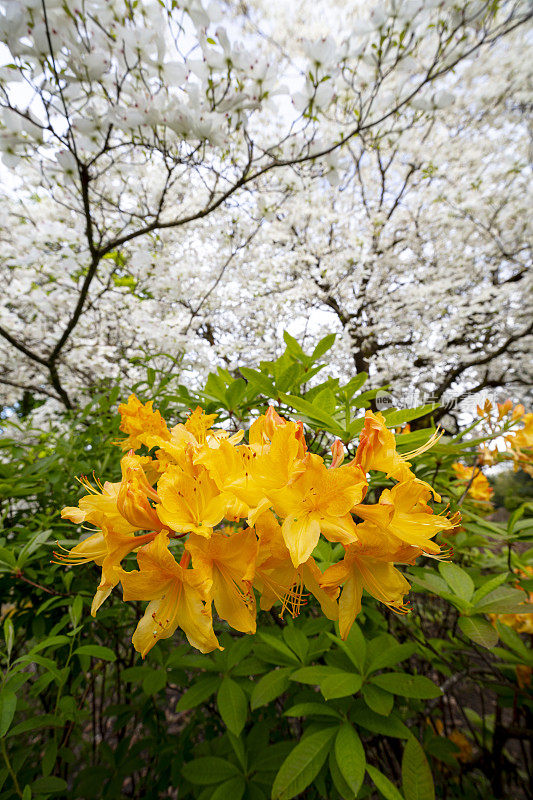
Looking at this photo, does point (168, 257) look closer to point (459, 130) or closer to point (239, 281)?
point (239, 281)

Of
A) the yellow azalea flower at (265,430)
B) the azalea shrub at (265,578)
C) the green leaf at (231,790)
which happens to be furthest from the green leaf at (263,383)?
the green leaf at (231,790)

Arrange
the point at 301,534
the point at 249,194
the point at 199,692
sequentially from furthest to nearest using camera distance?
1. the point at 249,194
2. the point at 199,692
3. the point at 301,534

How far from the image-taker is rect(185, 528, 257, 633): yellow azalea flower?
51cm

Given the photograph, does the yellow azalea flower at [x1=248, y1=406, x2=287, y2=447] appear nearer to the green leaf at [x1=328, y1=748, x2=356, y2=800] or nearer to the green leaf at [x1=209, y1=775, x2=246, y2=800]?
the green leaf at [x1=328, y1=748, x2=356, y2=800]

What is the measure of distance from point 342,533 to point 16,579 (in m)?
0.99

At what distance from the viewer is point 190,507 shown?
1.82 ft

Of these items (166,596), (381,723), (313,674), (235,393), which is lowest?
(381,723)

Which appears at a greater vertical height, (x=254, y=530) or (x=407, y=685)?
(x=254, y=530)

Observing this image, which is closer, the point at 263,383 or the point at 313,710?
the point at 313,710

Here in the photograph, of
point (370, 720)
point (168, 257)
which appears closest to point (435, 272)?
point (168, 257)

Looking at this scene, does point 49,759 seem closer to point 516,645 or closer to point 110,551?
point 110,551

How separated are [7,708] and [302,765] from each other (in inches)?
23.7

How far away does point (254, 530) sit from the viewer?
546 mm

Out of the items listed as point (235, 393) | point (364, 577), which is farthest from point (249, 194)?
point (364, 577)
